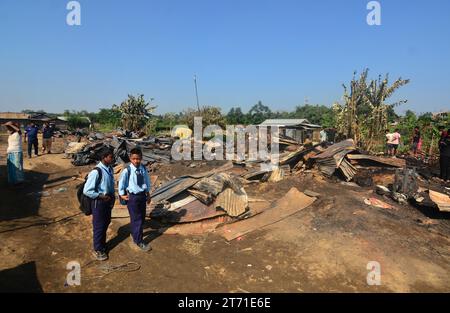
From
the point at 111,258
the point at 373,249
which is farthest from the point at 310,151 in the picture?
the point at 111,258

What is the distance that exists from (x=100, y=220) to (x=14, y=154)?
16.6 ft

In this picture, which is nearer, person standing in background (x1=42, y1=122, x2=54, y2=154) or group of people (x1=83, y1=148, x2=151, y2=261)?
group of people (x1=83, y1=148, x2=151, y2=261)

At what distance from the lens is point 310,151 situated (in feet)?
33.3

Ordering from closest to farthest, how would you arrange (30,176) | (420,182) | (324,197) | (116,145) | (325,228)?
1. (325,228)
2. (324,197)
3. (420,182)
4. (30,176)
5. (116,145)

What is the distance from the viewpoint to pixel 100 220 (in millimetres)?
4543

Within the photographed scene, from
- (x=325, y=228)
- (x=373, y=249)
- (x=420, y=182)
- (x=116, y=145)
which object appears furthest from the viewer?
(x=116, y=145)

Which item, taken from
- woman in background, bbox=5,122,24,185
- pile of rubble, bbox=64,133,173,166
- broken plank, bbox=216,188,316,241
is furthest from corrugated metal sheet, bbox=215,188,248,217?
pile of rubble, bbox=64,133,173,166

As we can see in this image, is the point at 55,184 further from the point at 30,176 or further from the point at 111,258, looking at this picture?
the point at 111,258

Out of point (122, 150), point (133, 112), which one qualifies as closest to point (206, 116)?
point (133, 112)

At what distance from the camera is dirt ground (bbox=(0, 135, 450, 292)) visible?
4.05 meters

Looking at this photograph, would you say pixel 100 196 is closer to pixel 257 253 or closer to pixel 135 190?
pixel 135 190

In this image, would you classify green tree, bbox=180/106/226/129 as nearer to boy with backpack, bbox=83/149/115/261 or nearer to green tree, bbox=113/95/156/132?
green tree, bbox=113/95/156/132

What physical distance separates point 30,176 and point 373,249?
31.2 ft
